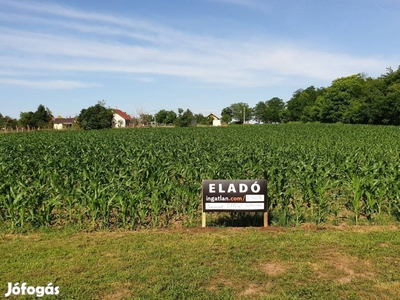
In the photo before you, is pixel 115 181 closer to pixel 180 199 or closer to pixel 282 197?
pixel 180 199

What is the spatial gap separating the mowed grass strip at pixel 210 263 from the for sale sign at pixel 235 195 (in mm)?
543

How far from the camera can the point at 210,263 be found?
5.24 meters

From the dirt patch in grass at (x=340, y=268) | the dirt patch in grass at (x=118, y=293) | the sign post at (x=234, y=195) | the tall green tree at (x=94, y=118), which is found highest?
the tall green tree at (x=94, y=118)

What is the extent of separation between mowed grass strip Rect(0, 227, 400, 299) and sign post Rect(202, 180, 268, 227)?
536 mm

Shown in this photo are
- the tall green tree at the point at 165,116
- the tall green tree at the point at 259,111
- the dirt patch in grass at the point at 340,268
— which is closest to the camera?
the dirt patch in grass at the point at 340,268

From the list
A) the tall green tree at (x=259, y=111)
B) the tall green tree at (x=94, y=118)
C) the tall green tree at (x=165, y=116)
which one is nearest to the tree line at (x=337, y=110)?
the tall green tree at (x=94, y=118)

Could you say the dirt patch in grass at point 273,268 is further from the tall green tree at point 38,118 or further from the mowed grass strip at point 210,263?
the tall green tree at point 38,118

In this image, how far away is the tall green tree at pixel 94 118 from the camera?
70494 millimetres

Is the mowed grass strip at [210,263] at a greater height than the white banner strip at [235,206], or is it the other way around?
the white banner strip at [235,206]

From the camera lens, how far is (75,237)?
6680 millimetres

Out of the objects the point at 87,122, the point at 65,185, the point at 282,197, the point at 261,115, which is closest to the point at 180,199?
the point at 282,197

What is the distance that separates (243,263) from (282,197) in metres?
3.22

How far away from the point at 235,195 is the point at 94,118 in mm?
68258

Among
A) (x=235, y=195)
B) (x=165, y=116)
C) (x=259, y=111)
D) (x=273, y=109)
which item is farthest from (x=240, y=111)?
(x=235, y=195)
